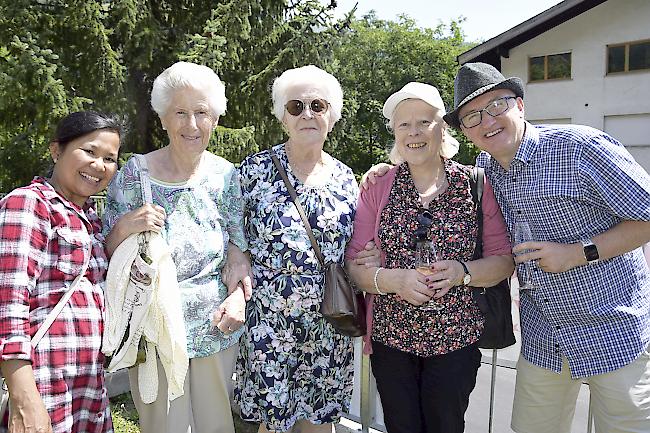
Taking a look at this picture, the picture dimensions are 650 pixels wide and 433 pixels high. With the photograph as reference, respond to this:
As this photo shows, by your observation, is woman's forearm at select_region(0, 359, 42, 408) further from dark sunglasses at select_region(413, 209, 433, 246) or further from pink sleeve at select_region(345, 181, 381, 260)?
dark sunglasses at select_region(413, 209, 433, 246)

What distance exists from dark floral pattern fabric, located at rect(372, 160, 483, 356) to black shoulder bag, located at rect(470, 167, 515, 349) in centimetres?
3

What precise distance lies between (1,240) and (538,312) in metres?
2.32

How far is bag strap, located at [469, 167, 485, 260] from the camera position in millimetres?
2705

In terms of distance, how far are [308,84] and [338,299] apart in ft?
3.72

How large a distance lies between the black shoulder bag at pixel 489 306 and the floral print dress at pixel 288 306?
66 centimetres

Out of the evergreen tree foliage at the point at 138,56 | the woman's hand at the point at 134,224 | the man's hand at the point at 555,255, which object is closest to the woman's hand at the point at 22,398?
the woman's hand at the point at 134,224

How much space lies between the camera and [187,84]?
2.68 meters

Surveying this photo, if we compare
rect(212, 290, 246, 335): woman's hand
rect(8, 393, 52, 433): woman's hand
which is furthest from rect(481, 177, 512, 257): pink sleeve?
rect(8, 393, 52, 433): woman's hand

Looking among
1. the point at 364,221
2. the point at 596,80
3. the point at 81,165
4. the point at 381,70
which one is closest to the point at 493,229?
the point at 364,221

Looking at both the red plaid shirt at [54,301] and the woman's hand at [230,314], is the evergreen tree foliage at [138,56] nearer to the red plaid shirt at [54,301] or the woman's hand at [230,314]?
the woman's hand at [230,314]

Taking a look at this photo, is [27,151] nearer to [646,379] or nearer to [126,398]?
[126,398]

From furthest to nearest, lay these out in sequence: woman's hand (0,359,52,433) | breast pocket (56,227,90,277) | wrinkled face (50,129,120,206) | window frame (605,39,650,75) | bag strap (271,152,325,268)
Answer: window frame (605,39,650,75), bag strap (271,152,325,268), wrinkled face (50,129,120,206), breast pocket (56,227,90,277), woman's hand (0,359,52,433)

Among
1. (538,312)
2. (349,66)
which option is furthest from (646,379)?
(349,66)

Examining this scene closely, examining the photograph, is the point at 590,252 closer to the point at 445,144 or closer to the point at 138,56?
the point at 445,144
